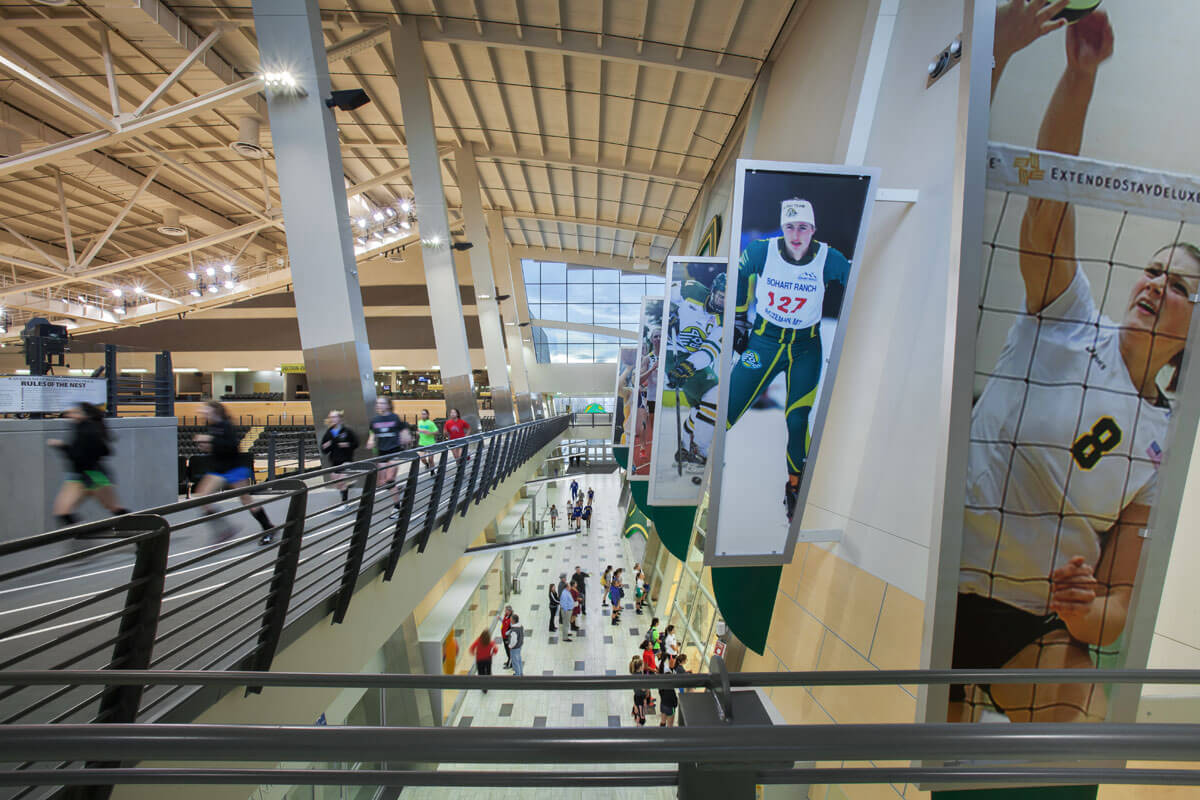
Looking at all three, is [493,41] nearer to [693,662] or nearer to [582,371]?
[693,662]

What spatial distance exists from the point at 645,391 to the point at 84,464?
26.1 feet

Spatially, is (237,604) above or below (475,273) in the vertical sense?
below

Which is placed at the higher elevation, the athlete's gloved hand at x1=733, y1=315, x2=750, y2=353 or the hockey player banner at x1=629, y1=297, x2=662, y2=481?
the athlete's gloved hand at x1=733, y1=315, x2=750, y2=353

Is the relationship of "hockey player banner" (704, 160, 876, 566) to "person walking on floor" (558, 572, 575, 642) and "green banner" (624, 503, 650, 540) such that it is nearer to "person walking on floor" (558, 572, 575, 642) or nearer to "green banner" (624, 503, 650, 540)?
"person walking on floor" (558, 572, 575, 642)

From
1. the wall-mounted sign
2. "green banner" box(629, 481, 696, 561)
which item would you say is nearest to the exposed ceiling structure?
the wall-mounted sign

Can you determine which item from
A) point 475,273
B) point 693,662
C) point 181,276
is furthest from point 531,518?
point 181,276

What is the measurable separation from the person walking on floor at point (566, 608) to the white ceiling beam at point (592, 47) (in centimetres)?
1097

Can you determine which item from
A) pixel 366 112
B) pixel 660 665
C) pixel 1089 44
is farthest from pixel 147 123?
pixel 660 665

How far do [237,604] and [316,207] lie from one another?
5.30 m

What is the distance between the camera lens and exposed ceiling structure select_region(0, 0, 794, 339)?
1020cm

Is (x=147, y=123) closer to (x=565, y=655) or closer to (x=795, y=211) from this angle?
(x=795, y=211)

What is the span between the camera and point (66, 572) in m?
3.87

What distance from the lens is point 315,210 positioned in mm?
6906

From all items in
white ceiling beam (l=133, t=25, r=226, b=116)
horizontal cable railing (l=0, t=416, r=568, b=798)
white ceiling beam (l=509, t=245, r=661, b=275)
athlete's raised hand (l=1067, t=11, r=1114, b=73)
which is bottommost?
horizontal cable railing (l=0, t=416, r=568, b=798)
